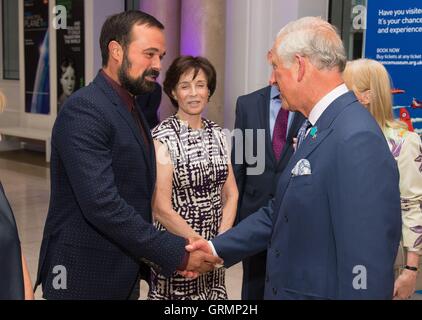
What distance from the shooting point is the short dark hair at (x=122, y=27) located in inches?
102

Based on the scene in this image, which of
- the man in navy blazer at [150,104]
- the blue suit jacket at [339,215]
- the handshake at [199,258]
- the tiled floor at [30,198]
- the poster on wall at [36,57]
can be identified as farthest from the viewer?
the poster on wall at [36,57]

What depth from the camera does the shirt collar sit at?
195cm

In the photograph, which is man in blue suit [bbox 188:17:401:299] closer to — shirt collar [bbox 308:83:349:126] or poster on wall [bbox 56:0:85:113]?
shirt collar [bbox 308:83:349:126]

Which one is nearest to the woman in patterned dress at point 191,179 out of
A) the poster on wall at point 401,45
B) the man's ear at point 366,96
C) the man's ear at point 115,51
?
the man's ear at point 115,51

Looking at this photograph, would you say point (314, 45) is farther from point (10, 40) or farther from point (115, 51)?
point (10, 40)

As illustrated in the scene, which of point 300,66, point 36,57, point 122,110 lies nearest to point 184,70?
point 122,110

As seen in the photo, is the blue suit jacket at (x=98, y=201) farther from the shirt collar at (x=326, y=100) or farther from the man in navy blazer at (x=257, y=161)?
the man in navy blazer at (x=257, y=161)

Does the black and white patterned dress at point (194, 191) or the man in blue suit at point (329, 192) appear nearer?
the man in blue suit at point (329, 192)

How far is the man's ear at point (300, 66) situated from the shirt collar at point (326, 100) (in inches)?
3.8

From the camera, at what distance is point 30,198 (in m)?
8.08

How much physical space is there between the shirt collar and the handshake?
971 millimetres

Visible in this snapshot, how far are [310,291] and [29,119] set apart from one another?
431 inches

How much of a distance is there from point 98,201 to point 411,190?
1.37 metres
